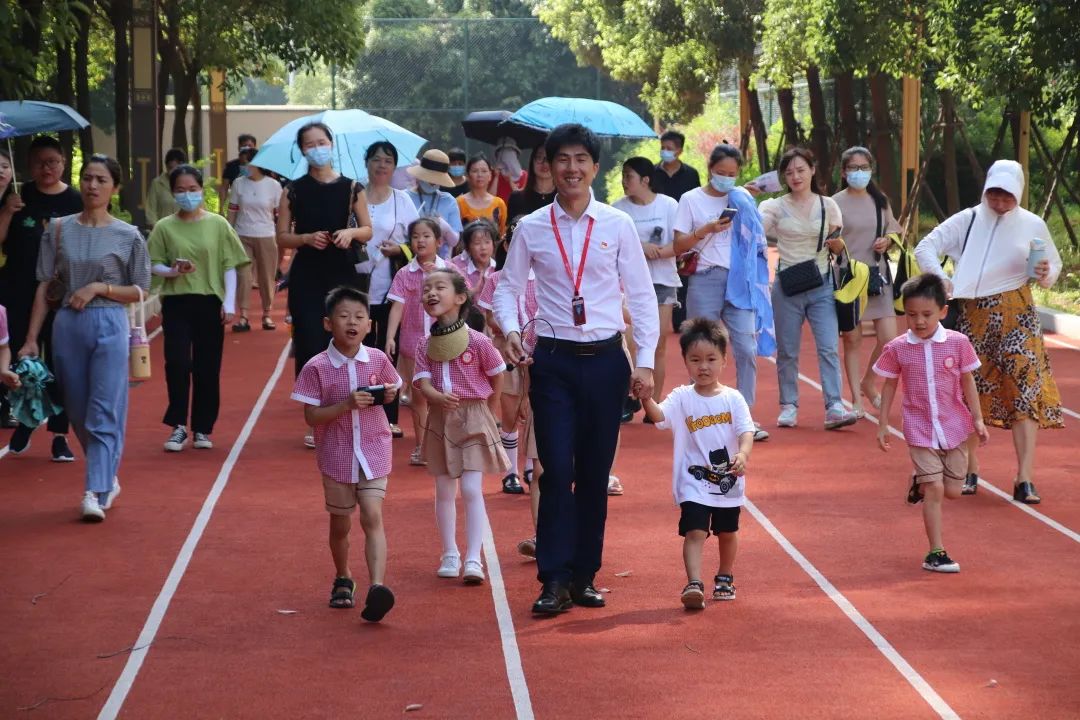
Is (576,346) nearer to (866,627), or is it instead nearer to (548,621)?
(548,621)

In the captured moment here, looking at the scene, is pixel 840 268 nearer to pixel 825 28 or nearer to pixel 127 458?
pixel 127 458

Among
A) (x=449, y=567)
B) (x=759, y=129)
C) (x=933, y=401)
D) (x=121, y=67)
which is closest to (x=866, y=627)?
(x=933, y=401)

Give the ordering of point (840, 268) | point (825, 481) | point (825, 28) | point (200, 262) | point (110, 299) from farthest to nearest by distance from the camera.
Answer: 1. point (825, 28)
2. point (840, 268)
3. point (200, 262)
4. point (825, 481)
5. point (110, 299)

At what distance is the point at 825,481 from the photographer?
35.7ft

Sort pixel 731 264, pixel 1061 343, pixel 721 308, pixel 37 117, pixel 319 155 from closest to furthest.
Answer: pixel 319 155
pixel 731 264
pixel 721 308
pixel 37 117
pixel 1061 343

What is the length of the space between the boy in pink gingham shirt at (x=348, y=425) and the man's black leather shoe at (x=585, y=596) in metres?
0.85

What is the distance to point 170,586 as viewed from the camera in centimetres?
828

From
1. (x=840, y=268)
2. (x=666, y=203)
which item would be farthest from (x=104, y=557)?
(x=840, y=268)

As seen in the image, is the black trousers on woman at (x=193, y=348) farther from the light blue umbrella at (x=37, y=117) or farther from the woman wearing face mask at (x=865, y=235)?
the woman wearing face mask at (x=865, y=235)

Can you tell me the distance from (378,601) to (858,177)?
21.8ft

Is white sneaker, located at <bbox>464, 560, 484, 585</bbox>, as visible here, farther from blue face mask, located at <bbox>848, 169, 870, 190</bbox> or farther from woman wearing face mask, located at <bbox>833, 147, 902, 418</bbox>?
blue face mask, located at <bbox>848, 169, 870, 190</bbox>

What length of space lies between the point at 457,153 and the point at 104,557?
1133cm

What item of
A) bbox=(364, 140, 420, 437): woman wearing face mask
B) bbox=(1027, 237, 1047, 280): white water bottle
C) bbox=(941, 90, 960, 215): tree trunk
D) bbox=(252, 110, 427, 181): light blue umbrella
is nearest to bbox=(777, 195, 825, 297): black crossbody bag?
bbox=(1027, 237, 1047, 280): white water bottle

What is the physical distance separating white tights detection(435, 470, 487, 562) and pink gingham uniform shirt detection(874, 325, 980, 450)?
2.14 m
